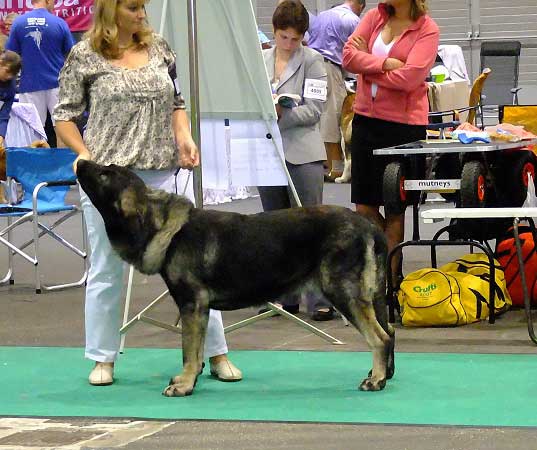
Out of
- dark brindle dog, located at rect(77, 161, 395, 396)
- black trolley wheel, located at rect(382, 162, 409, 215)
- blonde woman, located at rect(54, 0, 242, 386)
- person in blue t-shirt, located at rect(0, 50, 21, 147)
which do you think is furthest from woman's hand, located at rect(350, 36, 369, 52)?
person in blue t-shirt, located at rect(0, 50, 21, 147)

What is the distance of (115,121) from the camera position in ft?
17.2

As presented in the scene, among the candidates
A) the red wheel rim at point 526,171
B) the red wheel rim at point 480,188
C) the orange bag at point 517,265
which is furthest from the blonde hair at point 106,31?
the orange bag at point 517,265

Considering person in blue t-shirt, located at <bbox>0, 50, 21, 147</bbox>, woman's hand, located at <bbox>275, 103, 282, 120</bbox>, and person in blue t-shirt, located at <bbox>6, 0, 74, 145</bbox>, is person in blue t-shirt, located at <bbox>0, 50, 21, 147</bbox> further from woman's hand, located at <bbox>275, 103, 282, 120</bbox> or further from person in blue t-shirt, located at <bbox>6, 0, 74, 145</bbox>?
person in blue t-shirt, located at <bbox>6, 0, 74, 145</bbox>

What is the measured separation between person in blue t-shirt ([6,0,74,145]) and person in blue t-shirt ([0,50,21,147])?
361cm

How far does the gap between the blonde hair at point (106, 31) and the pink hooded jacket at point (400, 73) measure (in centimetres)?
188

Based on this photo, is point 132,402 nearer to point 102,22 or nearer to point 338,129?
point 102,22

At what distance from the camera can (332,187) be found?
45.4 ft

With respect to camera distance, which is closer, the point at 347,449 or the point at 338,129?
the point at 347,449

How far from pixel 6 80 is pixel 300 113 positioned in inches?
153

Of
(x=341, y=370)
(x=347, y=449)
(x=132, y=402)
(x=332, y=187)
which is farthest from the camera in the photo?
(x=332, y=187)

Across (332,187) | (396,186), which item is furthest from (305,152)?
(332,187)

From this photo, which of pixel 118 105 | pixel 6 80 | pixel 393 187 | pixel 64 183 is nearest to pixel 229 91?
pixel 393 187

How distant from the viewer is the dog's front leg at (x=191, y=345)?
16.4ft

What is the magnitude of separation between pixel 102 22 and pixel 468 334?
8.44 ft
